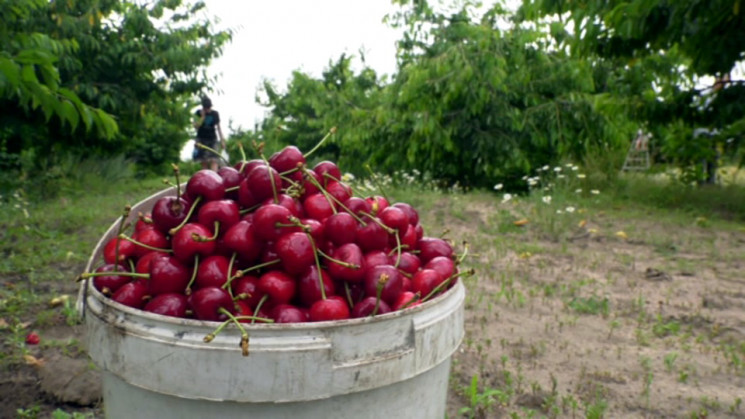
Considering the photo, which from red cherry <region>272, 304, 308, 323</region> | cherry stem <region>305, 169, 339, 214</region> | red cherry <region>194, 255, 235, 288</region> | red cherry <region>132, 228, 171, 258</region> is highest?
cherry stem <region>305, 169, 339, 214</region>

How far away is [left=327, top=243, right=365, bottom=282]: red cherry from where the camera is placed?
143 cm

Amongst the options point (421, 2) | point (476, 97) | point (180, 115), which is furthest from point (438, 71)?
point (180, 115)

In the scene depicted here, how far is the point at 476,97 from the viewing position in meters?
9.23

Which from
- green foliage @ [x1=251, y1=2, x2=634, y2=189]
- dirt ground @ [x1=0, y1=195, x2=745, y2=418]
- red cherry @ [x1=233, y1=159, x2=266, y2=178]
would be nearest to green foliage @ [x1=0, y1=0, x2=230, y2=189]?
green foliage @ [x1=251, y1=2, x2=634, y2=189]

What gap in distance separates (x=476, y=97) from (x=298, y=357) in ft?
27.5

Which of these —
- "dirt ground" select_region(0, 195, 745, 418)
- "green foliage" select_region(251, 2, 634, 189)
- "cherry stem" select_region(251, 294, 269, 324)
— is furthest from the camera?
"green foliage" select_region(251, 2, 634, 189)

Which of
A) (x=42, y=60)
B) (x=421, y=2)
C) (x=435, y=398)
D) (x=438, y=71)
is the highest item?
(x=421, y=2)

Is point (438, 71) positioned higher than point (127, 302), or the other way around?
point (438, 71)

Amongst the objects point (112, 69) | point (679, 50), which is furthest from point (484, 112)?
point (112, 69)

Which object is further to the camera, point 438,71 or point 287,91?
point 287,91

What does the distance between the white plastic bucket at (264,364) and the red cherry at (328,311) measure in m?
0.07

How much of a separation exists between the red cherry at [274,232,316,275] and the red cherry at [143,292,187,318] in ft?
0.76

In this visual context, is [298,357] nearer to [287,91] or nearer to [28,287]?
[28,287]

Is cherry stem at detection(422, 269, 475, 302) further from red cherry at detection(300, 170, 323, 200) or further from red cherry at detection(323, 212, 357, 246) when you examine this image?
red cherry at detection(300, 170, 323, 200)
